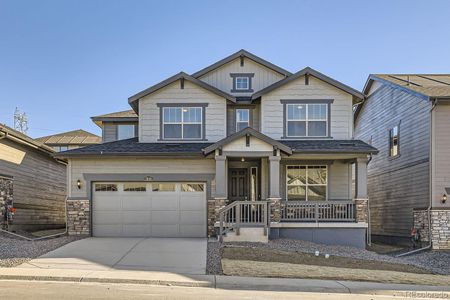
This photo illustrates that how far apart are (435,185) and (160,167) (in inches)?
429

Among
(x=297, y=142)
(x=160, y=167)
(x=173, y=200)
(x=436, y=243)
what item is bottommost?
(x=436, y=243)

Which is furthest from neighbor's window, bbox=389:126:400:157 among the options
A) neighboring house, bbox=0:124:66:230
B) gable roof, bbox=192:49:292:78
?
neighboring house, bbox=0:124:66:230

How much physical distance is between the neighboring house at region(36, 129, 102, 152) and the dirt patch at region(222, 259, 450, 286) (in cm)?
2097

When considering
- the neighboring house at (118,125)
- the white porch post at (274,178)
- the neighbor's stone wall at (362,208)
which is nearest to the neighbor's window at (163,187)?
the white porch post at (274,178)

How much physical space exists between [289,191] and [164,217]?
18.1ft

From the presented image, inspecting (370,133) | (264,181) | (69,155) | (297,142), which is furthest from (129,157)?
(370,133)

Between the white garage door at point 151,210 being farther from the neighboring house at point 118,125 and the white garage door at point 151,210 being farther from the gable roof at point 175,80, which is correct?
the neighboring house at point 118,125

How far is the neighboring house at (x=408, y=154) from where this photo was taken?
53.0 ft

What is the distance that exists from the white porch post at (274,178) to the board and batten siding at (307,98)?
2.24m

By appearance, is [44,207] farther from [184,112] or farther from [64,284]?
[64,284]

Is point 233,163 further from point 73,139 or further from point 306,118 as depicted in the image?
point 73,139

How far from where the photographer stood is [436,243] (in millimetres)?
16078

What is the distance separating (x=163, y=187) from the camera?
17.1 m

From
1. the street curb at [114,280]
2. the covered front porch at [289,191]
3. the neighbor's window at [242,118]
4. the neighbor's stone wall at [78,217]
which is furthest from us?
the neighbor's window at [242,118]
